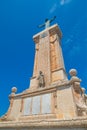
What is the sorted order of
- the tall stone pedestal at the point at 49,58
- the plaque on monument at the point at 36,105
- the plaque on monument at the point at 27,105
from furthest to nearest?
the tall stone pedestal at the point at 49,58 → the plaque on monument at the point at 27,105 → the plaque on monument at the point at 36,105

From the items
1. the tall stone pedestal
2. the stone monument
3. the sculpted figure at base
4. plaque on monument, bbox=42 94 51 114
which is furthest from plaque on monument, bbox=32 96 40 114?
the tall stone pedestal

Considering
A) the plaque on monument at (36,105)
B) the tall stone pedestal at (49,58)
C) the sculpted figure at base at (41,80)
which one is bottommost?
the plaque on monument at (36,105)

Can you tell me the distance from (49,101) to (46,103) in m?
0.23

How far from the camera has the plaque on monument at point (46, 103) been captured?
794cm

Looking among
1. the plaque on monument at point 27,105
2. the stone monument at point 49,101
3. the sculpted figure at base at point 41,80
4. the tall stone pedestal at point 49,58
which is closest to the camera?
the stone monument at point 49,101

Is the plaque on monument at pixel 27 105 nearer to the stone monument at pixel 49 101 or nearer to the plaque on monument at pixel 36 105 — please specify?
the stone monument at pixel 49 101

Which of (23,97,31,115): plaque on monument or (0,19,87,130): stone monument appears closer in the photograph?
(0,19,87,130): stone monument

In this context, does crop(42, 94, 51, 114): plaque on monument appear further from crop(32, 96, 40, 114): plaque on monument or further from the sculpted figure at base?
the sculpted figure at base

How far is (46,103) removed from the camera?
27.2 ft

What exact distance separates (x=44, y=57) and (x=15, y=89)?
3.50 m

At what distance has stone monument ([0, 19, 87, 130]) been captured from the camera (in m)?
6.37

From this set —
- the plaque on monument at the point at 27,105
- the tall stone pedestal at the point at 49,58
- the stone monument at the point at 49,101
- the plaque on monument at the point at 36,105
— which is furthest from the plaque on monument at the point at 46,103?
the tall stone pedestal at the point at 49,58

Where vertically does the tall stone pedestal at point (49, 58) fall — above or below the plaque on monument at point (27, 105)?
above

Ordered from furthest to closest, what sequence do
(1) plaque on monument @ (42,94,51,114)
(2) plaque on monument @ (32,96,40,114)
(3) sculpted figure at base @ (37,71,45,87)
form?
(3) sculpted figure at base @ (37,71,45,87), (2) plaque on monument @ (32,96,40,114), (1) plaque on monument @ (42,94,51,114)
